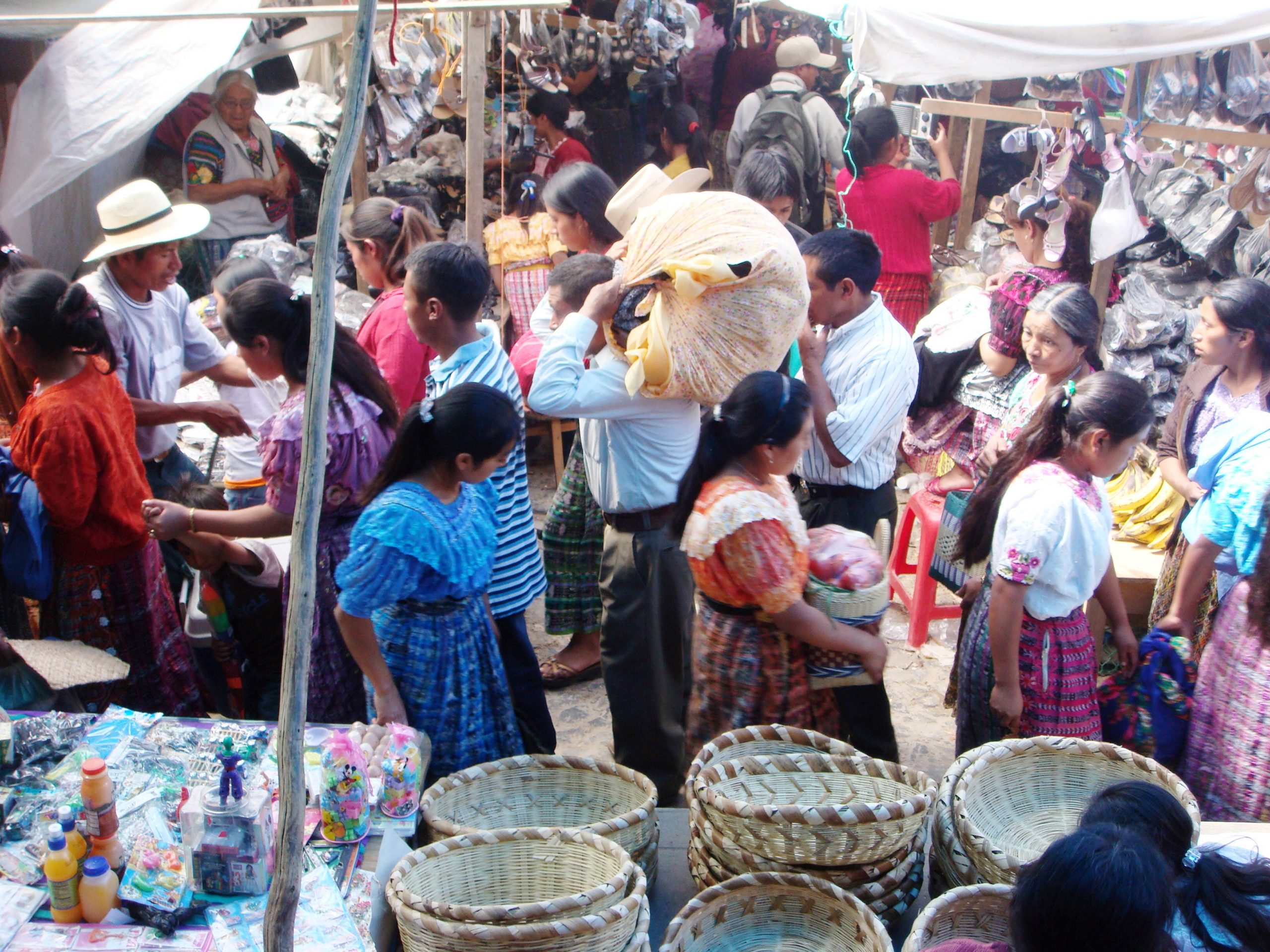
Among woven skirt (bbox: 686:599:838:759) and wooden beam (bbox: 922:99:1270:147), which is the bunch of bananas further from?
woven skirt (bbox: 686:599:838:759)

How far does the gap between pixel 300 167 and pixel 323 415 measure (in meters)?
5.90

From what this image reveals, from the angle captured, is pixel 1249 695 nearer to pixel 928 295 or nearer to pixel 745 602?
pixel 745 602

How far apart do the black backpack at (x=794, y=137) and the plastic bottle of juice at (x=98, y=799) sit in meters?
5.79

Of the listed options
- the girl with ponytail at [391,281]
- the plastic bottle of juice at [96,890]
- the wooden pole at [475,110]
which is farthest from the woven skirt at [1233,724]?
the wooden pole at [475,110]

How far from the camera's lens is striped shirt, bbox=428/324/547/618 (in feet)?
9.97

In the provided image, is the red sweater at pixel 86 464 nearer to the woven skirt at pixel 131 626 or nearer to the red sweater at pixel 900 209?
the woven skirt at pixel 131 626

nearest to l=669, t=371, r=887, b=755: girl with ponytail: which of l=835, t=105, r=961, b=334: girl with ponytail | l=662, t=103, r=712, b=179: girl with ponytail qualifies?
l=835, t=105, r=961, b=334: girl with ponytail

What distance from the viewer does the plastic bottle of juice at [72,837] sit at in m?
1.77

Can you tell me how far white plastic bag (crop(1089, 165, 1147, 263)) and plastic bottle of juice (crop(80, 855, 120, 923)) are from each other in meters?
5.00

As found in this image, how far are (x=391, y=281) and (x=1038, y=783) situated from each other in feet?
9.15

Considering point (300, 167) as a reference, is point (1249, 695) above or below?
below

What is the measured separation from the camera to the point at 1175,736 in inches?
110

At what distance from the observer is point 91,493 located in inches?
112

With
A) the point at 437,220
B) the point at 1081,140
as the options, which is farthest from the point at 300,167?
the point at 1081,140
